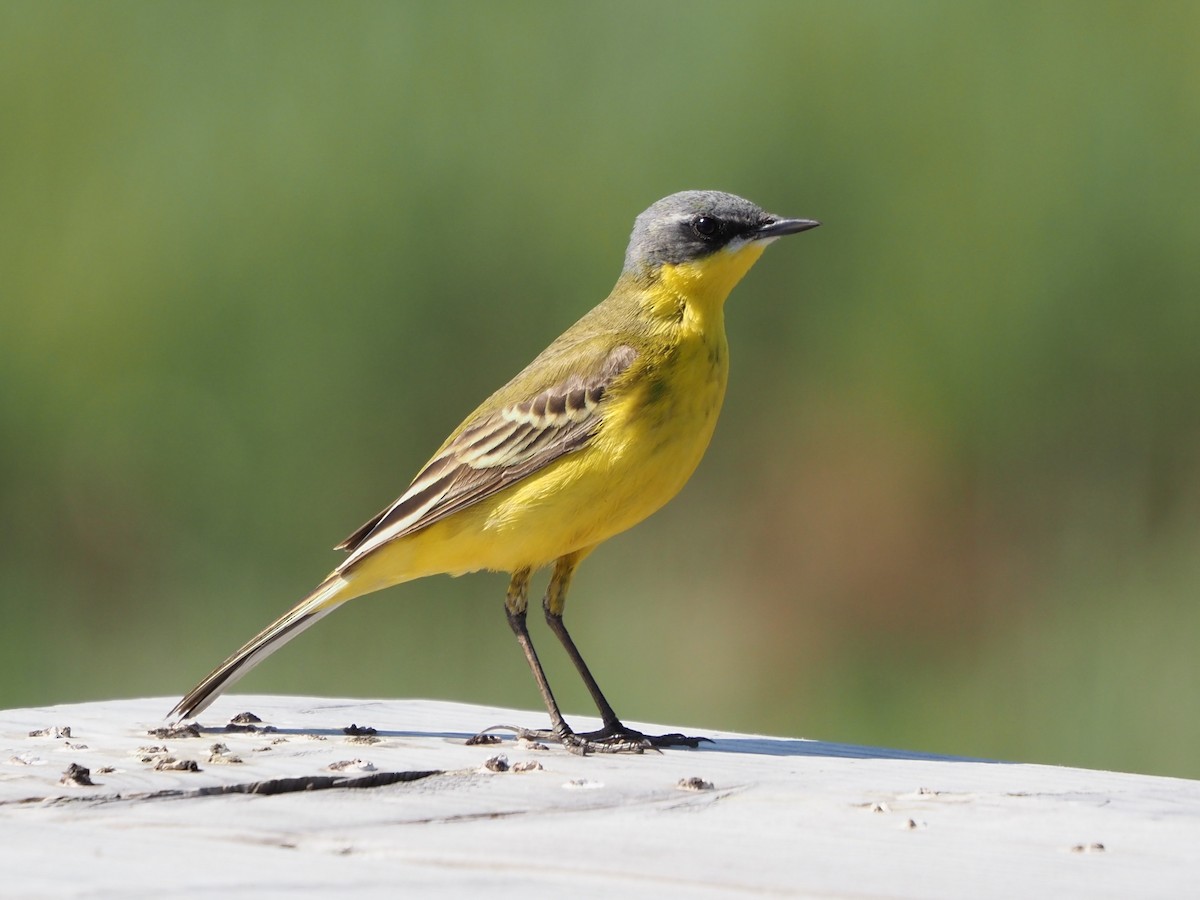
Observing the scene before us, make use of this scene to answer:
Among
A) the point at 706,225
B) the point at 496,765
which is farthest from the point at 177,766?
the point at 706,225

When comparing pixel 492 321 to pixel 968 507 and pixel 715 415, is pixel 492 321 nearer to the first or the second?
pixel 968 507

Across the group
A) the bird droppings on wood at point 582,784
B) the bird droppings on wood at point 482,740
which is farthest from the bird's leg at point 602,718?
the bird droppings on wood at point 582,784

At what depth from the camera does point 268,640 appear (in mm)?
4957

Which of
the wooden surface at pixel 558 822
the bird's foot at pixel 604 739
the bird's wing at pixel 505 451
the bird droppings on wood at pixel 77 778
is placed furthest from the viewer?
the bird's wing at pixel 505 451

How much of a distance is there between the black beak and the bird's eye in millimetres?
119

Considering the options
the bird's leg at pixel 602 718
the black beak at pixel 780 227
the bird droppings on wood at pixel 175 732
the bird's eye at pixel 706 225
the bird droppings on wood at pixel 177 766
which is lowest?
the bird's leg at pixel 602 718

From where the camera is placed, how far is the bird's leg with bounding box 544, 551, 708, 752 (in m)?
4.52

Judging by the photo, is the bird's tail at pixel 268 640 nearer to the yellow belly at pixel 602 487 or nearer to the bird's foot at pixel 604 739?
the yellow belly at pixel 602 487

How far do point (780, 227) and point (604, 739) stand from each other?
68.9 inches

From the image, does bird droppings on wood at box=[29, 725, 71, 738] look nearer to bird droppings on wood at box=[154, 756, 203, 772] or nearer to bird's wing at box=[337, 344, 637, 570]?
bird droppings on wood at box=[154, 756, 203, 772]

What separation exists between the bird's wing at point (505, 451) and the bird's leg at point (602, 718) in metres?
0.39

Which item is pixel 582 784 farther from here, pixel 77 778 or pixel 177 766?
pixel 77 778

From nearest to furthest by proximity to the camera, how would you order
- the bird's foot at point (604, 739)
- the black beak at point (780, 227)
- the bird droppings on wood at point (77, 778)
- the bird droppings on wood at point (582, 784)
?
the bird droppings on wood at point (77, 778) < the bird droppings on wood at point (582, 784) < the bird's foot at point (604, 739) < the black beak at point (780, 227)

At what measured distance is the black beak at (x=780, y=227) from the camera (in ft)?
17.7
